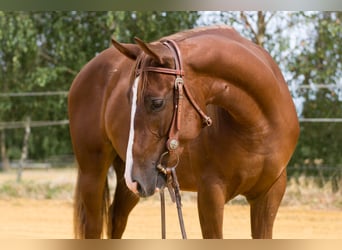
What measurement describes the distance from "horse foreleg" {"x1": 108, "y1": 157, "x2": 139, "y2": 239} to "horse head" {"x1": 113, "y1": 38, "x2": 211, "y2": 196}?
1627 millimetres

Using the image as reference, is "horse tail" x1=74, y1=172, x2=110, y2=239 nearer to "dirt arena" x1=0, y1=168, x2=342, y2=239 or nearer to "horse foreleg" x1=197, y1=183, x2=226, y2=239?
"horse foreleg" x1=197, y1=183, x2=226, y2=239

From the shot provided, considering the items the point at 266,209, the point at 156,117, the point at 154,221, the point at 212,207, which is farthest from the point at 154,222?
the point at 156,117

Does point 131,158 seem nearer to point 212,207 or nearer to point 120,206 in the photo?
point 212,207

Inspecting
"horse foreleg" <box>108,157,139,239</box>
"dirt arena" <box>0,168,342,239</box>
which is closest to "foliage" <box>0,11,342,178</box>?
"dirt arena" <box>0,168,342,239</box>

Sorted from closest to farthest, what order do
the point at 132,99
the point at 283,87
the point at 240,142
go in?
the point at 132,99 < the point at 240,142 < the point at 283,87

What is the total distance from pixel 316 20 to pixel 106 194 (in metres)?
5.16

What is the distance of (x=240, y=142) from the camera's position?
2662 mm

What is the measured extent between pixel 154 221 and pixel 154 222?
0.24 feet

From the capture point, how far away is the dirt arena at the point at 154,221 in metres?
5.98

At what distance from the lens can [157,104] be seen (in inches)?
88.9

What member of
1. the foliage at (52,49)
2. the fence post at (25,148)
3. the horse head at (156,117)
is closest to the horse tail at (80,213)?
the horse head at (156,117)

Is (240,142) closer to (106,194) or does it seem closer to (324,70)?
(106,194)

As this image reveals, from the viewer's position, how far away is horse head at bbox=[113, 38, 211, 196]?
88.4 inches
